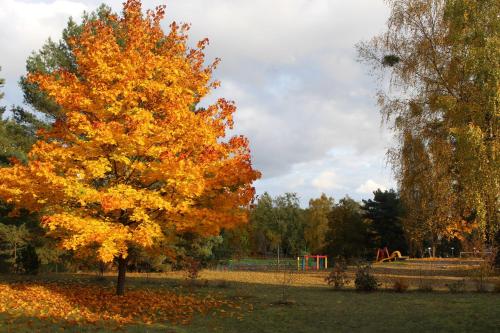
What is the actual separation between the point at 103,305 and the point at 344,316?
7.08 meters

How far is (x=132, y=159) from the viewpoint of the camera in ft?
48.3

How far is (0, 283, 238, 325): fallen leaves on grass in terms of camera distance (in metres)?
12.2

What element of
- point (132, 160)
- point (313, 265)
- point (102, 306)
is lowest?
point (313, 265)

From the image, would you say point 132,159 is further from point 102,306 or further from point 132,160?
point 102,306

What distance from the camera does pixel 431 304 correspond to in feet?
50.0

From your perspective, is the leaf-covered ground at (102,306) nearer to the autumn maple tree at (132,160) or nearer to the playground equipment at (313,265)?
the autumn maple tree at (132,160)

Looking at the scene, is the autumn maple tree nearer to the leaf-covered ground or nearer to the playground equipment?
the leaf-covered ground

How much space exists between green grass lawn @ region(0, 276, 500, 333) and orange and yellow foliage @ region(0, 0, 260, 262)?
92.7 inches

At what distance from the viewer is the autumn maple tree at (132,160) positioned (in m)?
12.7

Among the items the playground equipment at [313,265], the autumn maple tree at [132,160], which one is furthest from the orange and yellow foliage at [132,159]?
the playground equipment at [313,265]

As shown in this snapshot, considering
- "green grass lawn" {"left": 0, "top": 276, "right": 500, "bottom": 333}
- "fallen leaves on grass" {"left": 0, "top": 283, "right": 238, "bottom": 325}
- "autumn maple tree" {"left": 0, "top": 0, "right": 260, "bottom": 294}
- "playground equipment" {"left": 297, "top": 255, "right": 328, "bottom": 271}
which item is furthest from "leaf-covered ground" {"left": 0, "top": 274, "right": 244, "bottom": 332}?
"playground equipment" {"left": 297, "top": 255, "right": 328, "bottom": 271}

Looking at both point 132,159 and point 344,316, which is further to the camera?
point 132,159

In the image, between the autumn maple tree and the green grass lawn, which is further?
the autumn maple tree

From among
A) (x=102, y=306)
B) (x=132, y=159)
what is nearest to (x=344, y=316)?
(x=102, y=306)
